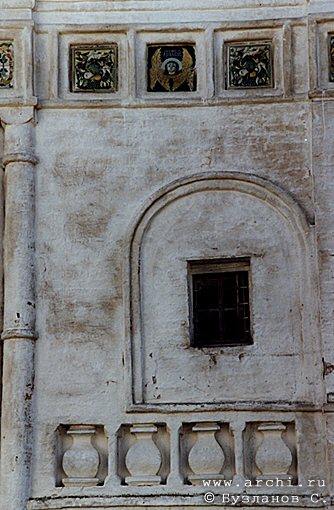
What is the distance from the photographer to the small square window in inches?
369

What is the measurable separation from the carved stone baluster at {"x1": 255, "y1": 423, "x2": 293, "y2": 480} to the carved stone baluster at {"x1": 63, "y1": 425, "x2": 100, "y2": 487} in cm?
126

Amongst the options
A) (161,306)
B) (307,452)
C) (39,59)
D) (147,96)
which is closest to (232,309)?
(161,306)

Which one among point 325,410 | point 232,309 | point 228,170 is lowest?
point 325,410

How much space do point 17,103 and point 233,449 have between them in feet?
10.9

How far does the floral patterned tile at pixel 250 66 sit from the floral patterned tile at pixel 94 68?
965mm

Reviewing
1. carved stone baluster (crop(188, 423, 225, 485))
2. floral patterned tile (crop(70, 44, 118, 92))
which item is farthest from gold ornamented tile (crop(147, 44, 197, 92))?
carved stone baluster (crop(188, 423, 225, 485))

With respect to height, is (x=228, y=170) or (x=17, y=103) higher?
(x=17, y=103)

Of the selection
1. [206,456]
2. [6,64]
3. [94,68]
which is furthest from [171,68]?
[206,456]

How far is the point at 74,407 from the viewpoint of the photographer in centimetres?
920

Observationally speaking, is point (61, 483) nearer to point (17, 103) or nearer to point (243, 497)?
point (243, 497)

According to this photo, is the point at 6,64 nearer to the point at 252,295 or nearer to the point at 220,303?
the point at 220,303

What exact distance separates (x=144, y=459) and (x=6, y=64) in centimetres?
346

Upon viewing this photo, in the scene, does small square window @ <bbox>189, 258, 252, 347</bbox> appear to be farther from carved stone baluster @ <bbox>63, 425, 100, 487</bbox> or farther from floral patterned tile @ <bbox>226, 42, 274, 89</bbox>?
floral patterned tile @ <bbox>226, 42, 274, 89</bbox>

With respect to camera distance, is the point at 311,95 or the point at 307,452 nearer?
the point at 307,452
